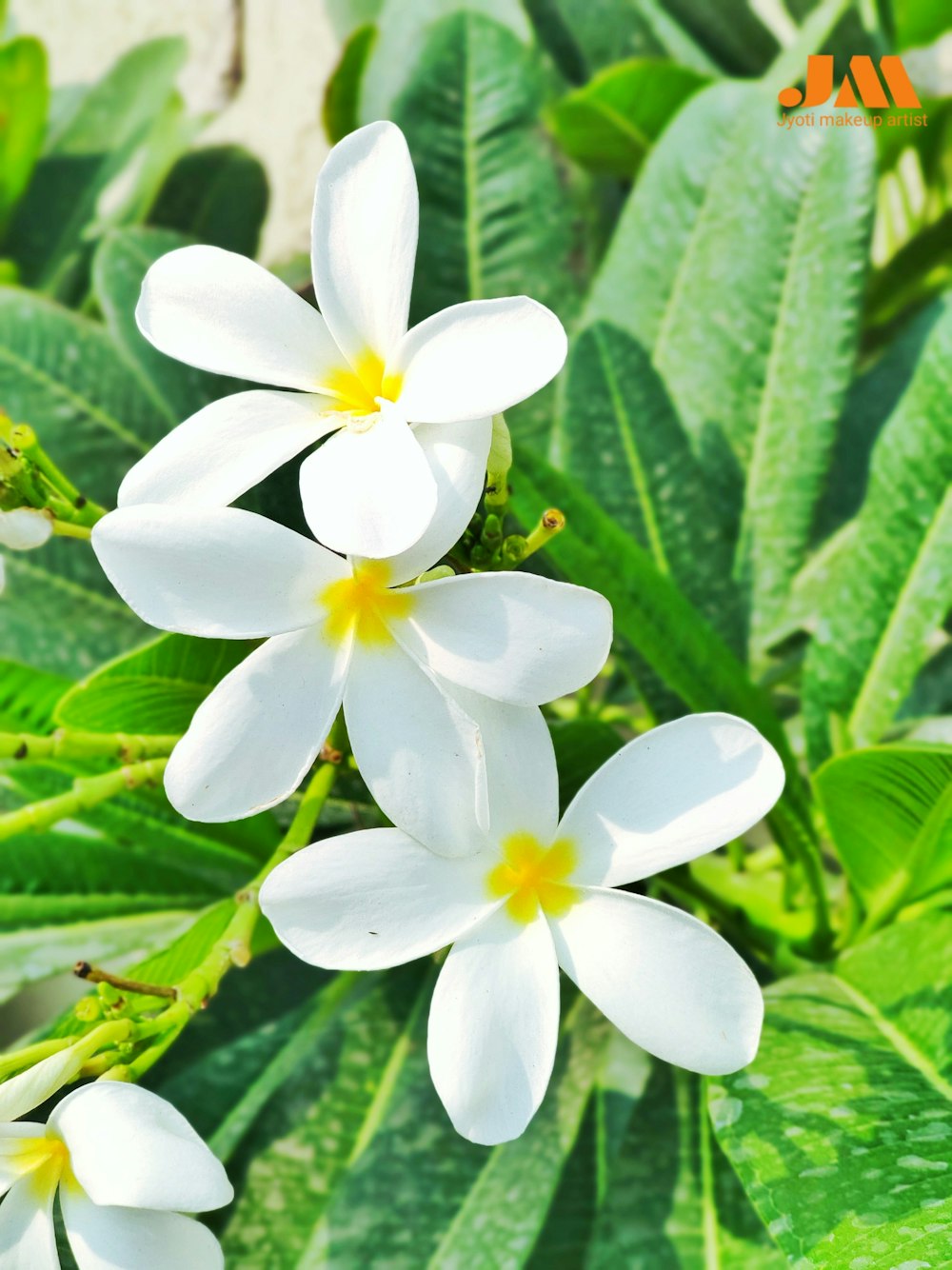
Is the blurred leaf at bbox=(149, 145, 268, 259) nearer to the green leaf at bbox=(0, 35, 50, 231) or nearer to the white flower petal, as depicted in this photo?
the green leaf at bbox=(0, 35, 50, 231)

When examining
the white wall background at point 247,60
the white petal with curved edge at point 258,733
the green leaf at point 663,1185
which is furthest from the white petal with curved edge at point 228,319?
the white wall background at point 247,60

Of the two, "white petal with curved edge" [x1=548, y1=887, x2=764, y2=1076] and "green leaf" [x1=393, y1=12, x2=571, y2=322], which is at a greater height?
"green leaf" [x1=393, y1=12, x2=571, y2=322]

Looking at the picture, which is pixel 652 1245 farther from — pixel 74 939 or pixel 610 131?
pixel 610 131

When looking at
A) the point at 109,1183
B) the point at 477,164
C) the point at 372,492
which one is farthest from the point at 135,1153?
the point at 477,164

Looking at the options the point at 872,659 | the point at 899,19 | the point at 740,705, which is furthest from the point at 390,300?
the point at 899,19

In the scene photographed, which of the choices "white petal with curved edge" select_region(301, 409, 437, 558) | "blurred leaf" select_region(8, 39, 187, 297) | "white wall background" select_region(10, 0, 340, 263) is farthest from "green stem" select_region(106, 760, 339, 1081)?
"white wall background" select_region(10, 0, 340, 263)

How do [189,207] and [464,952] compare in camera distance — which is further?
[189,207]
